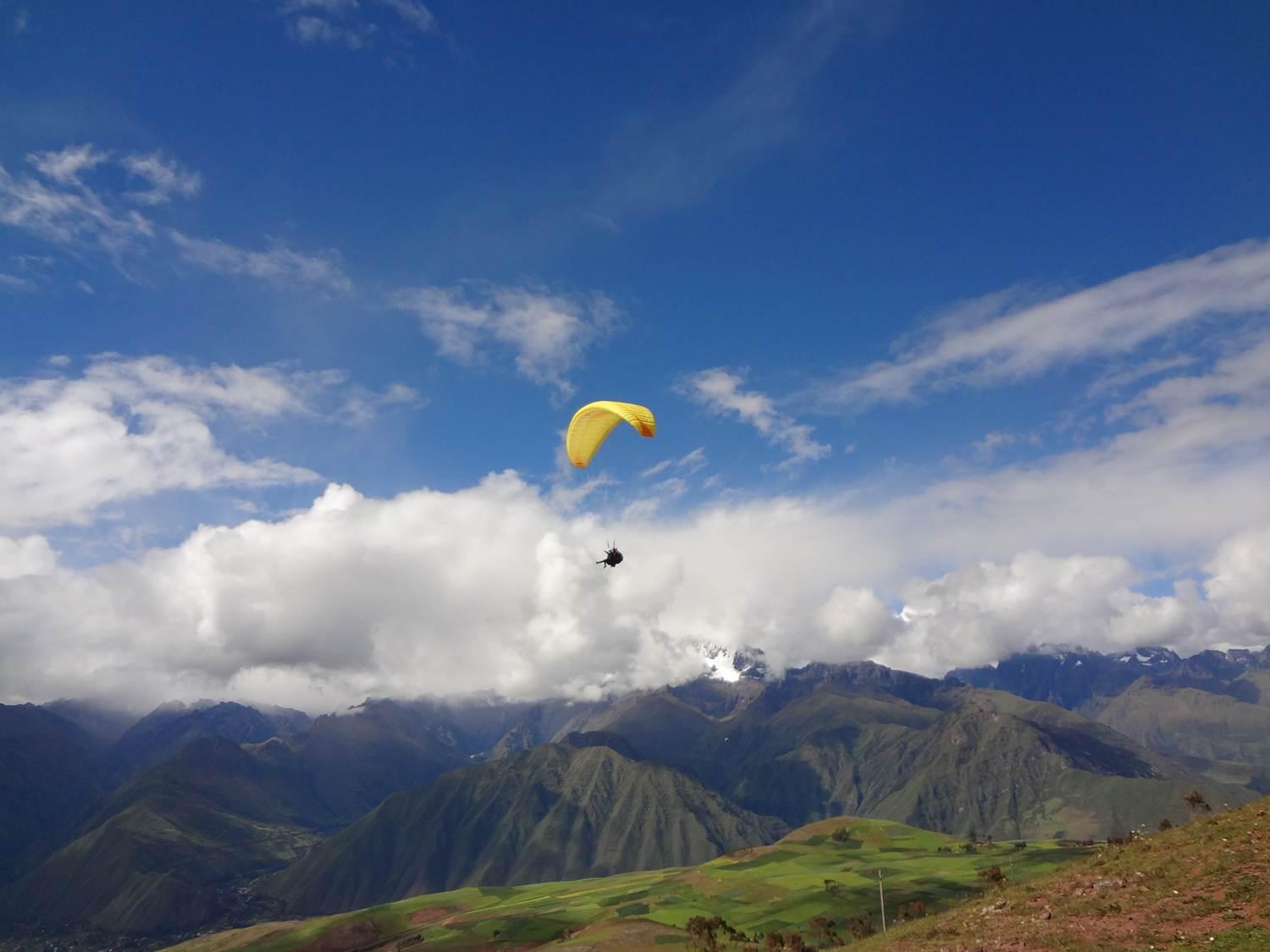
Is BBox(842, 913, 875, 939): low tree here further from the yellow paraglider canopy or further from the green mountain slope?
the yellow paraglider canopy

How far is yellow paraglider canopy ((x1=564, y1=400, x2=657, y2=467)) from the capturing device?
51.0m

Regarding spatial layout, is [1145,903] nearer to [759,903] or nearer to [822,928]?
[822,928]

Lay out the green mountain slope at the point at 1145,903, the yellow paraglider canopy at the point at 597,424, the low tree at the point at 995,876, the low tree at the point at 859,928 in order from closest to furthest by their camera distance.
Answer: the green mountain slope at the point at 1145,903 < the yellow paraglider canopy at the point at 597,424 < the low tree at the point at 995,876 < the low tree at the point at 859,928

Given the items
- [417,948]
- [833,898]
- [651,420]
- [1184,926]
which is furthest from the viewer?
[417,948]

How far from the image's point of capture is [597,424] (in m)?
59.7

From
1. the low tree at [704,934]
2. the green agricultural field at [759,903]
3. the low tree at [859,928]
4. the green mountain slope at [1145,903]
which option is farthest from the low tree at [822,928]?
the green mountain slope at [1145,903]

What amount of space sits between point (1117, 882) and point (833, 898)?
127m

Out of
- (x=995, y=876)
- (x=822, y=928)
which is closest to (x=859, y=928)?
(x=822, y=928)

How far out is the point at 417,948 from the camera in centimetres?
17975

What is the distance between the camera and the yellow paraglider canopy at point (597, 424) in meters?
51.0

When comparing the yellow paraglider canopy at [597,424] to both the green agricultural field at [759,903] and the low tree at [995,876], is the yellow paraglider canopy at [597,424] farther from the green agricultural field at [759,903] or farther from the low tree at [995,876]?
the green agricultural field at [759,903]

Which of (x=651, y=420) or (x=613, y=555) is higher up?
(x=651, y=420)

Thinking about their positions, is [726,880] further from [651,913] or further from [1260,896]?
[1260,896]

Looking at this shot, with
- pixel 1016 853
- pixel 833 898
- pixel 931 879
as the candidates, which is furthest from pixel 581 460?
pixel 1016 853
